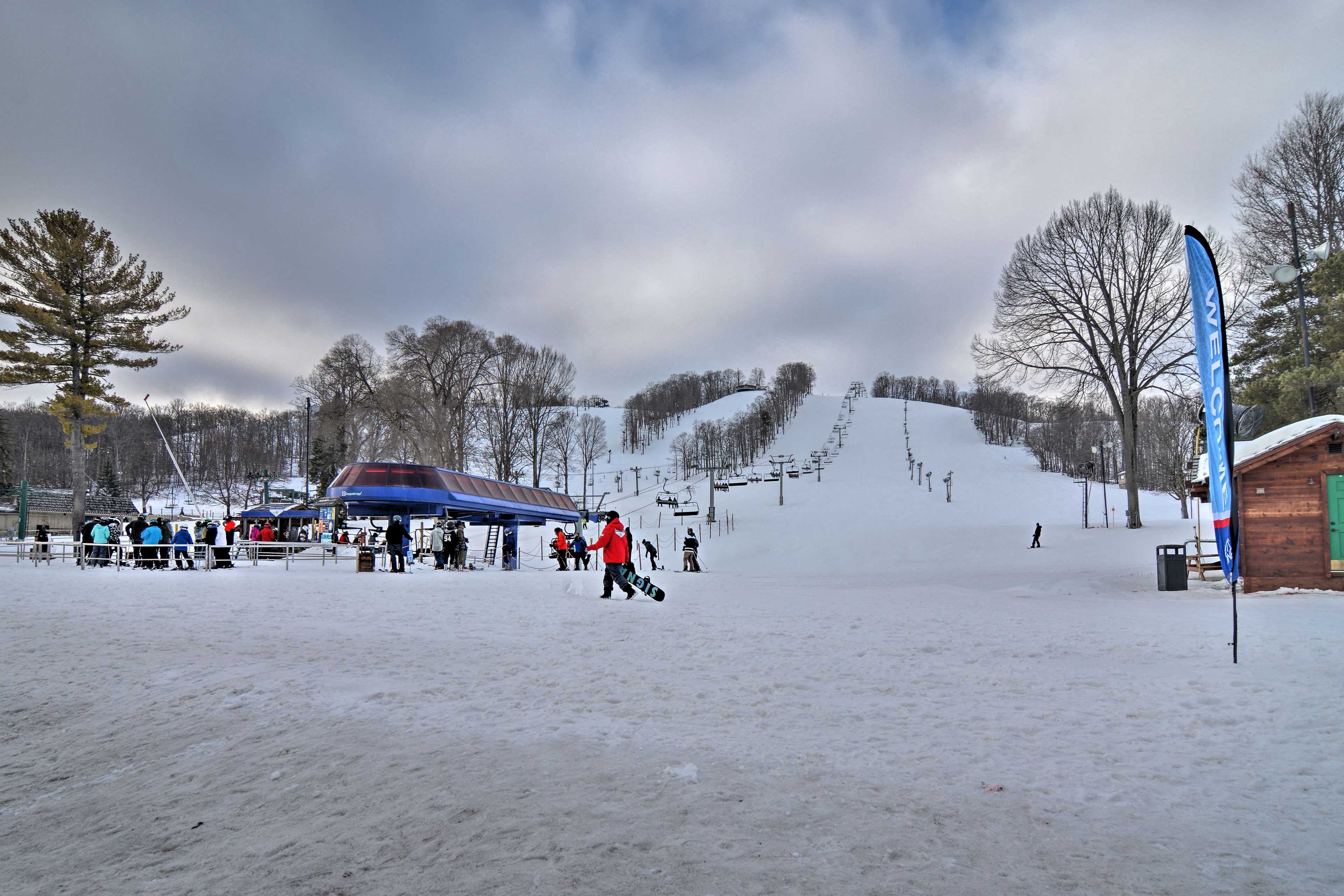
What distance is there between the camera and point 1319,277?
71.1 ft

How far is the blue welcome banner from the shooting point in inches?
268

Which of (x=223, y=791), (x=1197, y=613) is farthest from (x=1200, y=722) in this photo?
(x=1197, y=613)

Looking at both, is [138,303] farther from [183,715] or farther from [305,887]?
[305,887]

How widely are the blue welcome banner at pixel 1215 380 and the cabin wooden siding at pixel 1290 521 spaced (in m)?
Result: 8.89

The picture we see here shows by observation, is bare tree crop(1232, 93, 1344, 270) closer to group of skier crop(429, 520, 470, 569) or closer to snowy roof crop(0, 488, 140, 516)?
group of skier crop(429, 520, 470, 569)

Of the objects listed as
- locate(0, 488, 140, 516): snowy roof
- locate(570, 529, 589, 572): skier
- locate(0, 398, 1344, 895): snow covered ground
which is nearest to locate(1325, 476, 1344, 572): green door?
locate(0, 398, 1344, 895): snow covered ground

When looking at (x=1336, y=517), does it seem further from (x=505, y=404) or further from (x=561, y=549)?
(x=505, y=404)

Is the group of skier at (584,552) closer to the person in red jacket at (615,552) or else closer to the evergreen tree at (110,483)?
the person in red jacket at (615,552)

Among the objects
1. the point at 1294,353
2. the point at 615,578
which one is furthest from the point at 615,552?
the point at 1294,353

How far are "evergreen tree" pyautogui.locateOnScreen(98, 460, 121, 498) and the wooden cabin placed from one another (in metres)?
82.6

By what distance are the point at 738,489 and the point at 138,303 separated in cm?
4373

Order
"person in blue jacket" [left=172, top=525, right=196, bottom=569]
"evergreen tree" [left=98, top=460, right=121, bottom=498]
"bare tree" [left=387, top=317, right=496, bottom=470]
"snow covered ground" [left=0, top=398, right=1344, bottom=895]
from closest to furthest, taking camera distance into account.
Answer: "snow covered ground" [left=0, top=398, right=1344, bottom=895]
"person in blue jacket" [left=172, top=525, right=196, bottom=569]
"bare tree" [left=387, top=317, right=496, bottom=470]
"evergreen tree" [left=98, top=460, right=121, bottom=498]

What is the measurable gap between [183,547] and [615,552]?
47.0 feet

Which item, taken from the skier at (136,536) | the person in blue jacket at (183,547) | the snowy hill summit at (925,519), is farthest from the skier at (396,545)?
the snowy hill summit at (925,519)
